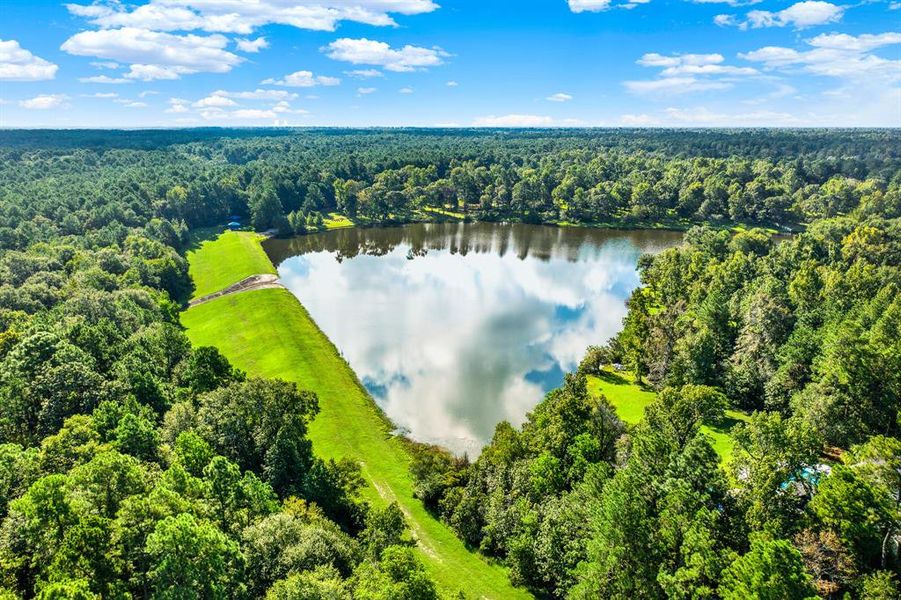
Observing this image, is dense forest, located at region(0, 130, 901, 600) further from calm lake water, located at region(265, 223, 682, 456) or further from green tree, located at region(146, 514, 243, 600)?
calm lake water, located at region(265, 223, 682, 456)

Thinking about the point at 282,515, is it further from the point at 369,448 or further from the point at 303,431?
the point at 369,448

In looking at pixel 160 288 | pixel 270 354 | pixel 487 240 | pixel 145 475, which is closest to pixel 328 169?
pixel 487 240

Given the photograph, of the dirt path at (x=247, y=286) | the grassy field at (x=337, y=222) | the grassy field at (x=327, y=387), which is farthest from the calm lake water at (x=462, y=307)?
the grassy field at (x=337, y=222)

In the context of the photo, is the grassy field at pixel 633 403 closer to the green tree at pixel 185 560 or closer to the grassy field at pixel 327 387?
the grassy field at pixel 327 387

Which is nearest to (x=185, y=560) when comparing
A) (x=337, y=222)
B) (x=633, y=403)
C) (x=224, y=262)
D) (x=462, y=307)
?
(x=633, y=403)

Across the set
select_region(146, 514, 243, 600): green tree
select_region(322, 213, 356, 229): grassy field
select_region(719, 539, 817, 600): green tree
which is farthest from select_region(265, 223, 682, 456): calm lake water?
select_region(719, 539, 817, 600): green tree

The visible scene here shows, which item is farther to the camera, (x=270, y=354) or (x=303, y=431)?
(x=270, y=354)
